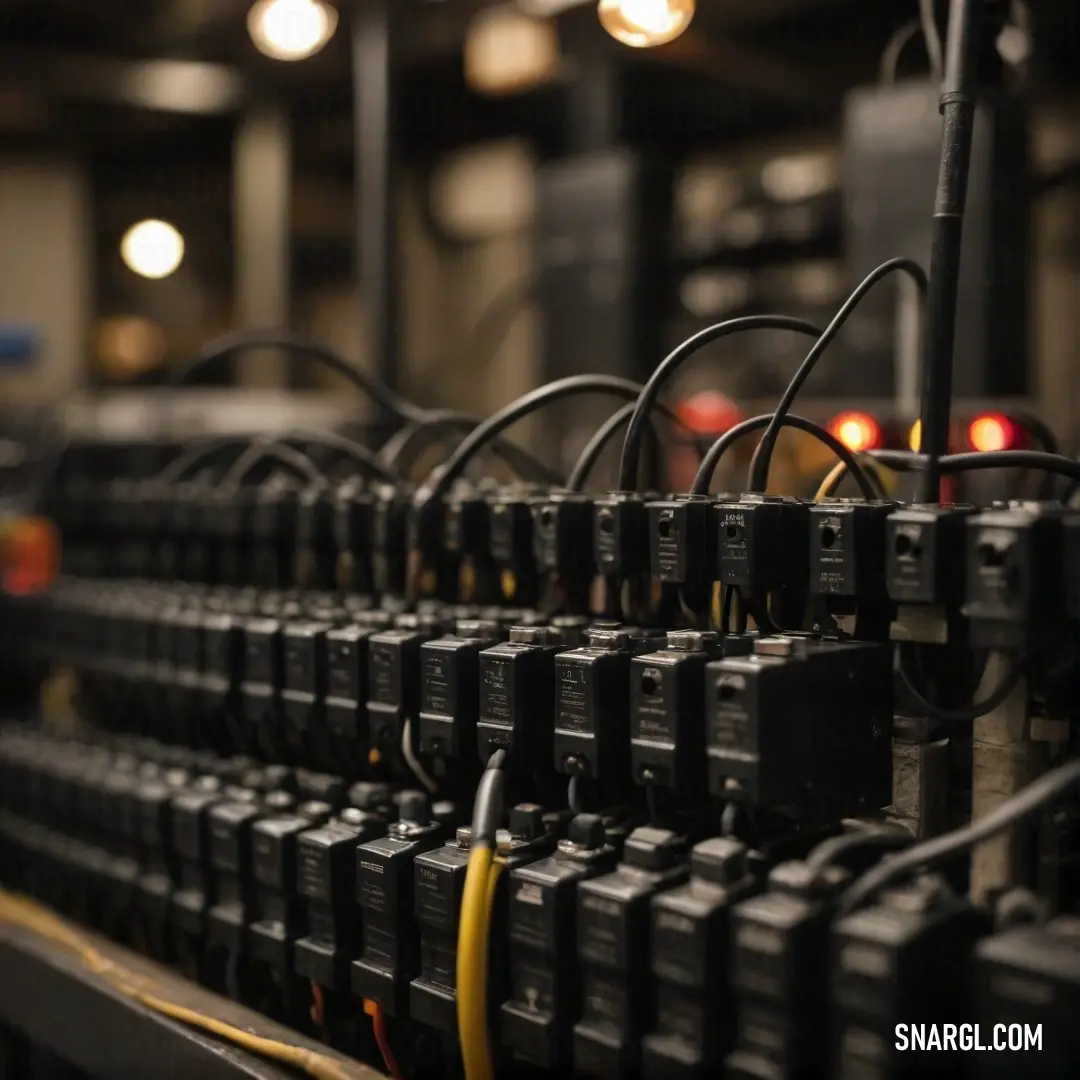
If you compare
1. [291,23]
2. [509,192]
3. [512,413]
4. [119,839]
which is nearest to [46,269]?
[509,192]

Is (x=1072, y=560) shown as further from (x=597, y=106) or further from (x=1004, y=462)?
(x=597, y=106)

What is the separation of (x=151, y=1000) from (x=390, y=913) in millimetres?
359

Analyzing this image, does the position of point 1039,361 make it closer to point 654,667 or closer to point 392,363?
point 392,363

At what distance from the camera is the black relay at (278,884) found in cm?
132

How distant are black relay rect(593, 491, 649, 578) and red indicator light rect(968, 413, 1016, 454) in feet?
4.07

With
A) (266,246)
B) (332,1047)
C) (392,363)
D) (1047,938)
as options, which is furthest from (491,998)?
(266,246)

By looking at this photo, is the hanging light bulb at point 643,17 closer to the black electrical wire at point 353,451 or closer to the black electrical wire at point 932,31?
the black electrical wire at point 932,31

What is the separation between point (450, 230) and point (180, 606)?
4.40 metres

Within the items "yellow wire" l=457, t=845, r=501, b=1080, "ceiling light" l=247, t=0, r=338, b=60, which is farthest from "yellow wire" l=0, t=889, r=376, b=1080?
"ceiling light" l=247, t=0, r=338, b=60

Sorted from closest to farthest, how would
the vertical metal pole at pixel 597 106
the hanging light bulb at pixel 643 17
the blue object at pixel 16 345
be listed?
the hanging light bulb at pixel 643 17, the vertical metal pole at pixel 597 106, the blue object at pixel 16 345

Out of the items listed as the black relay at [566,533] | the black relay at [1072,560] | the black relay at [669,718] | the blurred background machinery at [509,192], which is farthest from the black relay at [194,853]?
the blurred background machinery at [509,192]

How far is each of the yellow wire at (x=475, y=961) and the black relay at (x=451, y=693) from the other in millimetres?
159

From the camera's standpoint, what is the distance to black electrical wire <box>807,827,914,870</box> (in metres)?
0.94

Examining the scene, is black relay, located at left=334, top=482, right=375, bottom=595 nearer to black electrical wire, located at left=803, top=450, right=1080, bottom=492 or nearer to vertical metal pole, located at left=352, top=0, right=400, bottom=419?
black electrical wire, located at left=803, top=450, right=1080, bottom=492
